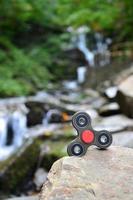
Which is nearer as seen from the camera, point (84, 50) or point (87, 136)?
point (87, 136)

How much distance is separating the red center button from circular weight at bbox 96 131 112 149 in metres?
0.05

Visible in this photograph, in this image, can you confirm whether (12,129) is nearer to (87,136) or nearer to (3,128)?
(3,128)

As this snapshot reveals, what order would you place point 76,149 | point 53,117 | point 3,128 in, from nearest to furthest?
1. point 76,149
2. point 3,128
3. point 53,117

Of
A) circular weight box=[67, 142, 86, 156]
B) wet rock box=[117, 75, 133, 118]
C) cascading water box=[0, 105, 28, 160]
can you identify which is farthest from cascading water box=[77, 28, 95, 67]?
circular weight box=[67, 142, 86, 156]

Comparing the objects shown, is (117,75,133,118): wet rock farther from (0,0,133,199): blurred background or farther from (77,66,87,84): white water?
(77,66,87,84): white water

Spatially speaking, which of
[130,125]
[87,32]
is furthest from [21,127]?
[87,32]

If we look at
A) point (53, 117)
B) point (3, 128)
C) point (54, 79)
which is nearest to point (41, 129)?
point (3, 128)

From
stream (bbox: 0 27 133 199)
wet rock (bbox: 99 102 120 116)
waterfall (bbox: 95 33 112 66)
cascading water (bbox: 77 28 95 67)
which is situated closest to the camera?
stream (bbox: 0 27 133 199)

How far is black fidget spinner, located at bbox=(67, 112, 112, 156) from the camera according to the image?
232cm

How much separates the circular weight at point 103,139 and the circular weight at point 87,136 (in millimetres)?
45

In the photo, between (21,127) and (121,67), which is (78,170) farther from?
(121,67)

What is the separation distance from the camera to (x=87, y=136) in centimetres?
236

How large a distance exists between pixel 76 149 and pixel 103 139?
20 centimetres

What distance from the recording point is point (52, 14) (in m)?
15.7
